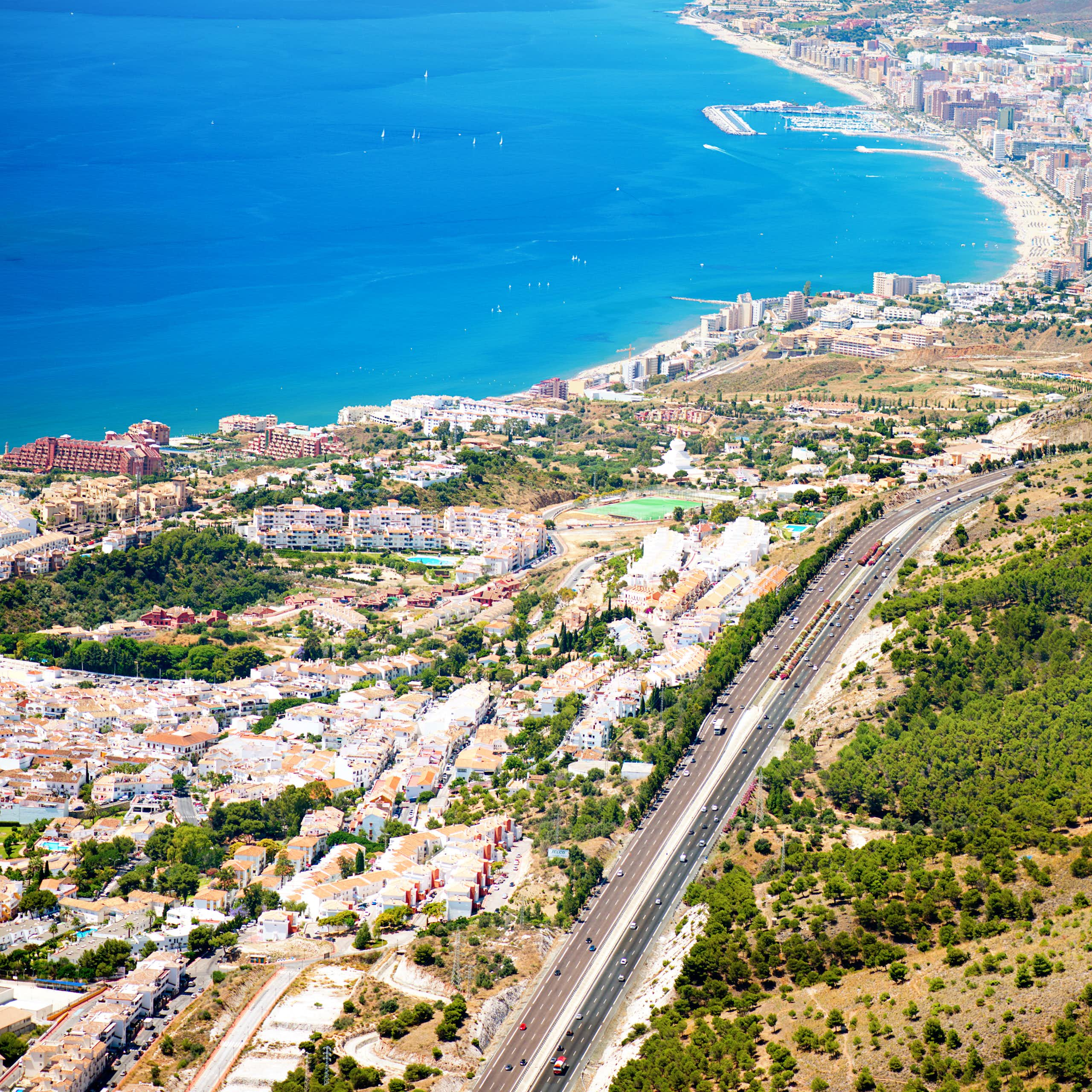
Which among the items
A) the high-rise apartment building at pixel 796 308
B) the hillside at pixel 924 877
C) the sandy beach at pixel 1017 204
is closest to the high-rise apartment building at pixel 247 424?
the high-rise apartment building at pixel 796 308

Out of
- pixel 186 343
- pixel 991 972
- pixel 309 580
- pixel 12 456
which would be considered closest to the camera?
pixel 991 972

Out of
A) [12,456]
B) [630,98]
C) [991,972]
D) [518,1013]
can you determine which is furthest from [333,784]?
[630,98]

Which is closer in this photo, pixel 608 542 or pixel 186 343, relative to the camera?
pixel 608 542

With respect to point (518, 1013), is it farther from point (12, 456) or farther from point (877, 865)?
point (12, 456)

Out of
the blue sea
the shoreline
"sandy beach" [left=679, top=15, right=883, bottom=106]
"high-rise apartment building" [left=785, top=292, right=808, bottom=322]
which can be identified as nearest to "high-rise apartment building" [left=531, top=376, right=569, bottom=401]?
the blue sea

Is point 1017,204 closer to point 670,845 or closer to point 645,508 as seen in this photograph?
point 645,508

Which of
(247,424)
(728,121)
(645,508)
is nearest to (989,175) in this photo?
(728,121)
